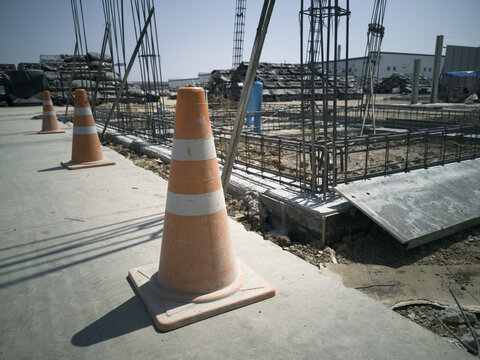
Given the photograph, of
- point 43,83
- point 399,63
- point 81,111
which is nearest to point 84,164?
point 81,111

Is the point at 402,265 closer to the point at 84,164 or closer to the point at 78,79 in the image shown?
the point at 84,164

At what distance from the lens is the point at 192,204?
2.83 meters

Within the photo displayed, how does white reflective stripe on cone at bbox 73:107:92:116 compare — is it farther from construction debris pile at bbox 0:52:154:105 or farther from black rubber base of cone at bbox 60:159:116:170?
construction debris pile at bbox 0:52:154:105

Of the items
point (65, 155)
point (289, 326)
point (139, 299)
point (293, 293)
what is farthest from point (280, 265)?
point (65, 155)

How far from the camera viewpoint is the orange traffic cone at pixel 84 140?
733 centimetres

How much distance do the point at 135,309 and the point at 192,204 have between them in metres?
0.95

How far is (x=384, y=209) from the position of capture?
4645mm

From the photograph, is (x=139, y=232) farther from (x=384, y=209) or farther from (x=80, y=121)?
(x=80, y=121)

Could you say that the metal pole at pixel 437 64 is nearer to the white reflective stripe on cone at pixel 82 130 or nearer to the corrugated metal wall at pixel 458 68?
the corrugated metal wall at pixel 458 68

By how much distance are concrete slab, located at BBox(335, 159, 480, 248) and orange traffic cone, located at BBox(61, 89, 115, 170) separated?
534 cm

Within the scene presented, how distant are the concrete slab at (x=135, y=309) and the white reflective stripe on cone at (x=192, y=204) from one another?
813 mm

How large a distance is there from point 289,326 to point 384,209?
2.68 m

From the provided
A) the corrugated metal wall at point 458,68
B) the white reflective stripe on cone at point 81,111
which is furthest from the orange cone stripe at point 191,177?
the corrugated metal wall at point 458,68

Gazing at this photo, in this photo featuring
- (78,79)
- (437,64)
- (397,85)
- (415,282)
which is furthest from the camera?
(397,85)
